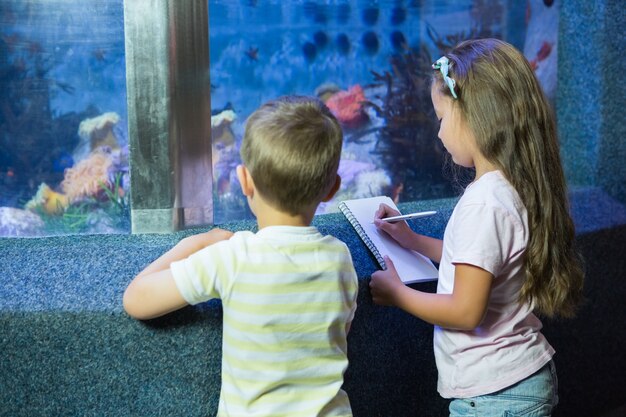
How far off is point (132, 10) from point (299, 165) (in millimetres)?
681

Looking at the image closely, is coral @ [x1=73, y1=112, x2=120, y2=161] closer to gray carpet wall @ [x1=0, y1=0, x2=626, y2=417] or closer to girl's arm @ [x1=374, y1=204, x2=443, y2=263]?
gray carpet wall @ [x1=0, y1=0, x2=626, y2=417]

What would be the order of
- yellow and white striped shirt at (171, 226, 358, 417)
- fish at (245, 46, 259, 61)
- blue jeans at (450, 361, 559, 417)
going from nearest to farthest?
yellow and white striped shirt at (171, 226, 358, 417) < blue jeans at (450, 361, 559, 417) < fish at (245, 46, 259, 61)

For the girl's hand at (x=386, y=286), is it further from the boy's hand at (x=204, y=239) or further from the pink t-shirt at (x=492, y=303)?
the boy's hand at (x=204, y=239)

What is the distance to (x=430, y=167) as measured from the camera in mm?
2467

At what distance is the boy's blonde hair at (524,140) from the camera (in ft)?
4.85

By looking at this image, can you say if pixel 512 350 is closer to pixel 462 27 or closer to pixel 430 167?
pixel 430 167

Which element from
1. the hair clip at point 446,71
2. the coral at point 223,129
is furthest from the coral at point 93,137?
the hair clip at point 446,71

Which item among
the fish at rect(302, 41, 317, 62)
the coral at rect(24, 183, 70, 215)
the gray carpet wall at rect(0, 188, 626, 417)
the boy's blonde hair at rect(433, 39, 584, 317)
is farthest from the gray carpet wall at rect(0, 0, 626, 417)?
the fish at rect(302, 41, 317, 62)

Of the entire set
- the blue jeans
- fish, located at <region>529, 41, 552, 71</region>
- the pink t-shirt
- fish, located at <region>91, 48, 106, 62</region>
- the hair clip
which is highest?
the hair clip

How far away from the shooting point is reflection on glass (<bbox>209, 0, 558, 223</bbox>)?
6.91 feet

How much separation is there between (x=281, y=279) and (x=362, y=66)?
4.34ft

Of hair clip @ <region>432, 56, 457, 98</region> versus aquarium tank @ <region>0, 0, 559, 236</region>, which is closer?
hair clip @ <region>432, 56, 457, 98</region>

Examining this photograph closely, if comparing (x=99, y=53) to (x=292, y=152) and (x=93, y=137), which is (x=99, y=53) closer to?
(x=93, y=137)

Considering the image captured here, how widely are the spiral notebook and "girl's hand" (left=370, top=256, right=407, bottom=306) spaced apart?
9cm
